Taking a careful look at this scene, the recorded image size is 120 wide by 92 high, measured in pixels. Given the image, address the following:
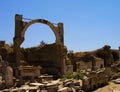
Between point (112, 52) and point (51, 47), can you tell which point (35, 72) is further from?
point (112, 52)

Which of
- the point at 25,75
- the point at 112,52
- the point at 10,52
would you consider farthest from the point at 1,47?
the point at 112,52

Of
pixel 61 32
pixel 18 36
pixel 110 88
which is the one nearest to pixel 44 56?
pixel 61 32

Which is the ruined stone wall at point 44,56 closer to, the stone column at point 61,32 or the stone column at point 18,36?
the stone column at point 61,32

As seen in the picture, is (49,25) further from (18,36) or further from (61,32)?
(18,36)

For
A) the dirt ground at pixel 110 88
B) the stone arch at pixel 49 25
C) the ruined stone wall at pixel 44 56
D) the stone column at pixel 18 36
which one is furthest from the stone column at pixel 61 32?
the dirt ground at pixel 110 88

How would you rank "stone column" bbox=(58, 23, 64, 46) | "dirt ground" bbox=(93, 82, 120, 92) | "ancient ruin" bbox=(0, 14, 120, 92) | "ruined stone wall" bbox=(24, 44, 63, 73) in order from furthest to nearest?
"ruined stone wall" bbox=(24, 44, 63, 73) < "stone column" bbox=(58, 23, 64, 46) < "dirt ground" bbox=(93, 82, 120, 92) < "ancient ruin" bbox=(0, 14, 120, 92)

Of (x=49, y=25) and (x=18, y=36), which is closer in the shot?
(x=18, y=36)

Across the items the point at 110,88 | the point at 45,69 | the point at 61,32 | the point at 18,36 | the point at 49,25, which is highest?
the point at 49,25

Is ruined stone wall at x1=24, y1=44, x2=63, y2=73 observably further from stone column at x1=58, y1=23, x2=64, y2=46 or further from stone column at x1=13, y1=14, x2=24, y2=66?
stone column at x1=13, y1=14, x2=24, y2=66

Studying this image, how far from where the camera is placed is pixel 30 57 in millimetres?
25000

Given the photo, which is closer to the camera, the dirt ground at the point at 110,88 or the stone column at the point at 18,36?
the dirt ground at the point at 110,88

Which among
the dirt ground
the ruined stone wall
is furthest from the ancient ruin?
the dirt ground

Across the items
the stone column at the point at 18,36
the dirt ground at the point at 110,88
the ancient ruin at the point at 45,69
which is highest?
the stone column at the point at 18,36

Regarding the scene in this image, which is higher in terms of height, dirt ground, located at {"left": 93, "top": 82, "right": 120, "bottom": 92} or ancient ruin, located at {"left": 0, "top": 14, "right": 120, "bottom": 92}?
ancient ruin, located at {"left": 0, "top": 14, "right": 120, "bottom": 92}
